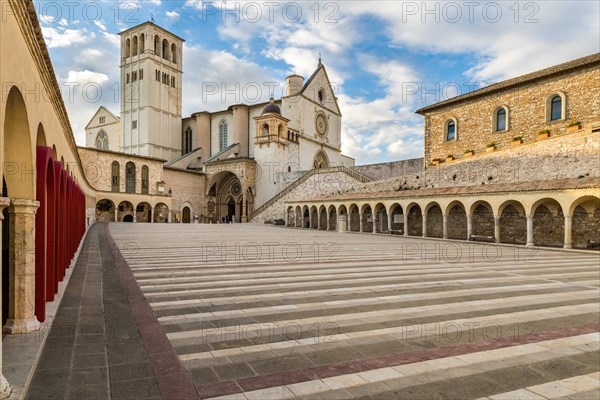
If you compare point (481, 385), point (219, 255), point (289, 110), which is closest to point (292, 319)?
point (481, 385)

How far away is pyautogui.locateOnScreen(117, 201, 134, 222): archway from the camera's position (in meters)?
43.7

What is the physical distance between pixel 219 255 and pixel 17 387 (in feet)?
35.3

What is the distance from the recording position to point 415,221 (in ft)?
97.5

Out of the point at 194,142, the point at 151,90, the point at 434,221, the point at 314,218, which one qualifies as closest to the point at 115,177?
the point at 151,90

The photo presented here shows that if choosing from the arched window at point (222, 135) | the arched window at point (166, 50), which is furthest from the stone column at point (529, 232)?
the arched window at point (166, 50)

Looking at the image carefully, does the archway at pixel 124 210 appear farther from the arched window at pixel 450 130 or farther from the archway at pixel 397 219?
the arched window at pixel 450 130

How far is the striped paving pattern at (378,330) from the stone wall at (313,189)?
30618 millimetres

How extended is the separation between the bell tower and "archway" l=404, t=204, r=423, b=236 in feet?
135

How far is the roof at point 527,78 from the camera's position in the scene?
82.5 feet

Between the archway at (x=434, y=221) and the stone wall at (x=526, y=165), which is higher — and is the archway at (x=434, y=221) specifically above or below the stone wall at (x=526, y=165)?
below

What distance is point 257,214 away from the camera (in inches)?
1911

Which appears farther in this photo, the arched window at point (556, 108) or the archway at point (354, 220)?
the archway at point (354, 220)

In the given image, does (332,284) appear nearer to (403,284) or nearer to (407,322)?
(403,284)

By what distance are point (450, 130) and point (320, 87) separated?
28029 millimetres
